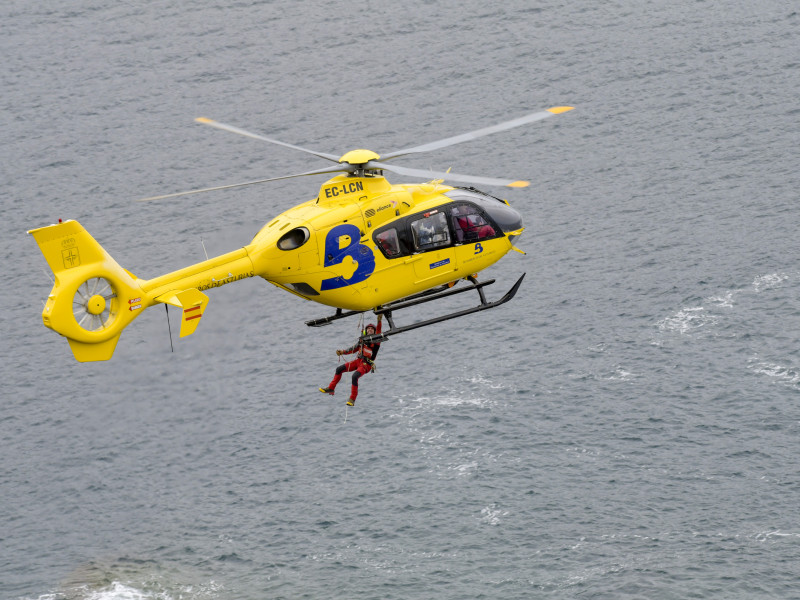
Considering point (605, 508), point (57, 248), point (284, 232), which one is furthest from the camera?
point (605, 508)

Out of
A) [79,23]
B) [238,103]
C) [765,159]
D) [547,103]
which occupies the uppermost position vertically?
[79,23]

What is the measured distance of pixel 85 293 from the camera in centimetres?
5412

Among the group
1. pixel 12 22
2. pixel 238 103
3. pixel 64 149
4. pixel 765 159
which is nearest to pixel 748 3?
pixel 765 159

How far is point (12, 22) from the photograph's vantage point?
19012cm

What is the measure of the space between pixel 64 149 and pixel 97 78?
18730mm

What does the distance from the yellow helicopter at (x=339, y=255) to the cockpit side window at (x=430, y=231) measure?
50mm

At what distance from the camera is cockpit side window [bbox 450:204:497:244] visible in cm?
6091

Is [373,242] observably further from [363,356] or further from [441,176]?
[363,356]

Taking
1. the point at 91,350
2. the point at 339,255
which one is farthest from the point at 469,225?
the point at 91,350

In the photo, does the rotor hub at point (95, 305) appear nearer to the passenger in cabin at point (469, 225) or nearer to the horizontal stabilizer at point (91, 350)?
the horizontal stabilizer at point (91, 350)

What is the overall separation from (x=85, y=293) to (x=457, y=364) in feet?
270

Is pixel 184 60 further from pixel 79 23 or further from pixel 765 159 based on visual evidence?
pixel 765 159

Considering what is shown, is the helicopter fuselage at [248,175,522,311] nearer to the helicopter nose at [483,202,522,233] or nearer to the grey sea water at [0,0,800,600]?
the helicopter nose at [483,202,522,233]

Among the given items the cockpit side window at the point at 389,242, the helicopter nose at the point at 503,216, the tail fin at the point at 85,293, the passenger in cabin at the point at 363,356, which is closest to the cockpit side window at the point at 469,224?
the helicopter nose at the point at 503,216
